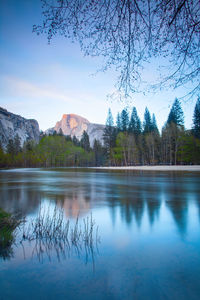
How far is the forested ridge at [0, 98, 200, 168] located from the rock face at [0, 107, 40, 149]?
38.4 m

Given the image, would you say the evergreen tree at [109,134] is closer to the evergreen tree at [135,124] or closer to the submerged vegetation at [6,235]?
the evergreen tree at [135,124]

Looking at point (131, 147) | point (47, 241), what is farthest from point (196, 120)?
point (47, 241)

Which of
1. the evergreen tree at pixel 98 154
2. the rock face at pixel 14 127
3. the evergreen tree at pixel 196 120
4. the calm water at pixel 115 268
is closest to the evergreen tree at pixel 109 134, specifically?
the evergreen tree at pixel 98 154

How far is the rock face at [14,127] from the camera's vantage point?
135500 mm

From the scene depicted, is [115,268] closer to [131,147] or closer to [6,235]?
[6,235]

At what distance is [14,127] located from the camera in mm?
155625

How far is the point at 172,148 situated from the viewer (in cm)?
5472

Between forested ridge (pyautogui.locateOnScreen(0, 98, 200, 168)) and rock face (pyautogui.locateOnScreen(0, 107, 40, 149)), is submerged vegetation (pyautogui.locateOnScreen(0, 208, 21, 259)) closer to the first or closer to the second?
forested ridge (pyautogui.locateOnScreen(0, 98, 200, 168))

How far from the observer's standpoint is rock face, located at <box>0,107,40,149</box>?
445ft

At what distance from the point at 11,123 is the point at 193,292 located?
166873 mm

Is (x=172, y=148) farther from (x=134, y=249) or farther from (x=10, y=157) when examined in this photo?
(x=10, y=157)

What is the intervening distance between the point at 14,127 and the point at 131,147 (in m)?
122

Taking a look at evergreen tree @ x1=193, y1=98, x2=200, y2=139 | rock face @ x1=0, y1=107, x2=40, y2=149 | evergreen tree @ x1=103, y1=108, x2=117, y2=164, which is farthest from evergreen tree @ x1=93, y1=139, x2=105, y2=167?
rock face @ x1=0, y1=107, x2=40, y2=149

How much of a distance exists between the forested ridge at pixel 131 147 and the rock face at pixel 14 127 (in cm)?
3836
